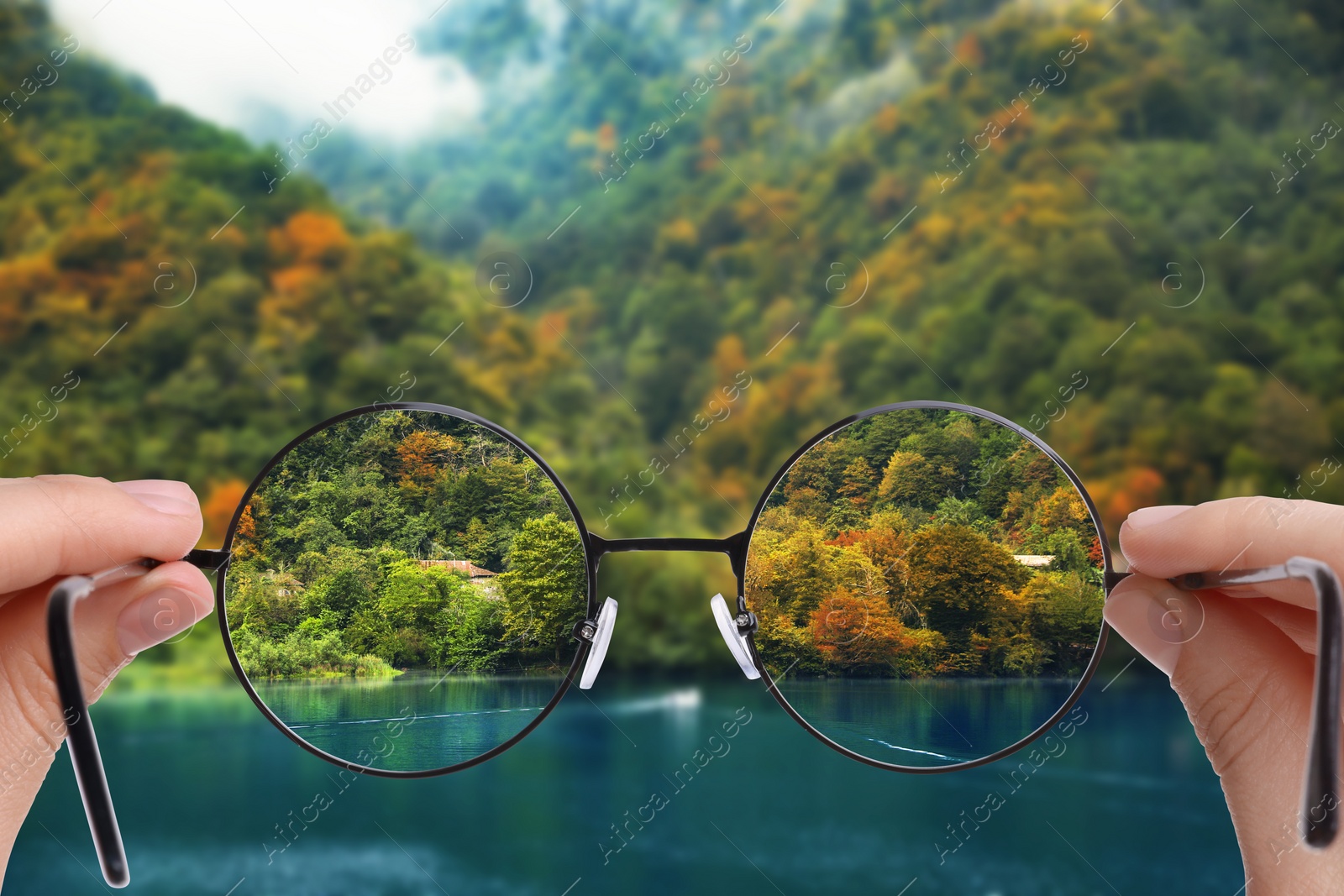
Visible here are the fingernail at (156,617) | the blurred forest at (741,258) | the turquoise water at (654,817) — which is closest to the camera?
the fingernail at (156,617)

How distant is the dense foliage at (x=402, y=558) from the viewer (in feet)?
2.76

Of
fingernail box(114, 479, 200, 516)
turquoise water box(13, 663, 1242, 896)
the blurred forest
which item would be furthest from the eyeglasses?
turquoise water box(13, 663, 1242, 896)

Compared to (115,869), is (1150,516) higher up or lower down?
higher up

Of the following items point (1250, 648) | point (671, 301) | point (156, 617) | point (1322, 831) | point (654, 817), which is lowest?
point (654, 817)

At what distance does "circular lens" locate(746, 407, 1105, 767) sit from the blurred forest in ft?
13.0

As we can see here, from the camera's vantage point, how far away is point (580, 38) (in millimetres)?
8039

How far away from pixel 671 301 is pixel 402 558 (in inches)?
229

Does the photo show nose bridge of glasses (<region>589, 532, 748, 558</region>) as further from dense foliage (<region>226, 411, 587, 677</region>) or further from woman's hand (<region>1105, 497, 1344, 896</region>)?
woman's hand (<region>1105, 497, 1344, 896</region>)

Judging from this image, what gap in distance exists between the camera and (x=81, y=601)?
2.25 feet

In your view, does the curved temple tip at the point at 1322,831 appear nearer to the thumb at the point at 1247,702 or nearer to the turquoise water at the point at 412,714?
the thumb at the point at 1247,702

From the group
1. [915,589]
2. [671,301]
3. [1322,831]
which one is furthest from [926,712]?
[671,301]

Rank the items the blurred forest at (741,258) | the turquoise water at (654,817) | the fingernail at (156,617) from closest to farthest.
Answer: the fingernail at (156,617)
the turquoise water at (654,817)
the blurred forest at (741,258)

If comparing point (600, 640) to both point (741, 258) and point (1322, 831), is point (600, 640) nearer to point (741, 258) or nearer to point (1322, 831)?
point (1322, 831)

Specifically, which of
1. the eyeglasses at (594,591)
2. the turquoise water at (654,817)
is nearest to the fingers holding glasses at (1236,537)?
the eyeglasses at (594,591)
